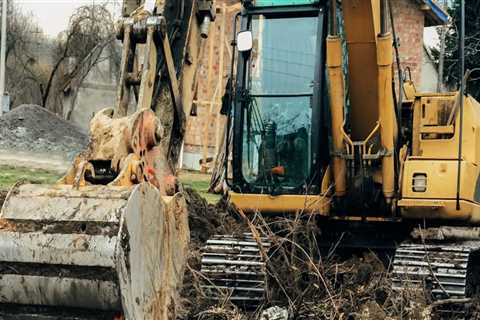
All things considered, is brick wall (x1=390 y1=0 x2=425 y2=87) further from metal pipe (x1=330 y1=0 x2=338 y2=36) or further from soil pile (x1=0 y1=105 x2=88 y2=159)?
metal pipe (x1=330 y1=0 x2=338 y2=36)

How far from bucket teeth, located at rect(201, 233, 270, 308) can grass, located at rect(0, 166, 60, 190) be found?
29.7 ft

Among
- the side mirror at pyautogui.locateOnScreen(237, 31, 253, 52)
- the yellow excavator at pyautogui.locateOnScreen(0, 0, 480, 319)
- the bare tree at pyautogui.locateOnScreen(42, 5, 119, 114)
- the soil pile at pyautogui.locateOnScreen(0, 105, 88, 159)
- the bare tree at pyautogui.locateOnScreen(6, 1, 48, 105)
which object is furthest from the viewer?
the bare tree at pyautogui.locateOnScreen(6, 1, 48, 105)

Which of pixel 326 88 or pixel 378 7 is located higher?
pixel 378 7

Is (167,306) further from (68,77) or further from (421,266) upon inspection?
(68,77)

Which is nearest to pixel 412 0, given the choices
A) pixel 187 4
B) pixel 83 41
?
pixel 83 41

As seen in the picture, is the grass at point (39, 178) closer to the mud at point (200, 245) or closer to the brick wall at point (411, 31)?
the mud at point (200, 245)

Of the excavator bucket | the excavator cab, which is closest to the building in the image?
the excavator cab

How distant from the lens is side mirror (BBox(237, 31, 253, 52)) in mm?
6488

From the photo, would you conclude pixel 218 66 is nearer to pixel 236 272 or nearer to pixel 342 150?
pixel 342 150

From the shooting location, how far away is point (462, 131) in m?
6.89

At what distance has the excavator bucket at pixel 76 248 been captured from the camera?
14.6 feet

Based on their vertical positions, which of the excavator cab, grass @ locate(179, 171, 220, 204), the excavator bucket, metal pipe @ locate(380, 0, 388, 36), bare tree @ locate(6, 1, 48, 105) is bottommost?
grass @ locate(179, 171, 220, 204)

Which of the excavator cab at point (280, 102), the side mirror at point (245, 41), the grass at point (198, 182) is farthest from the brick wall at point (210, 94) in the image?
the side mirror at point (245, 41)

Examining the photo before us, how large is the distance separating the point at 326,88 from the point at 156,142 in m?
1.77
